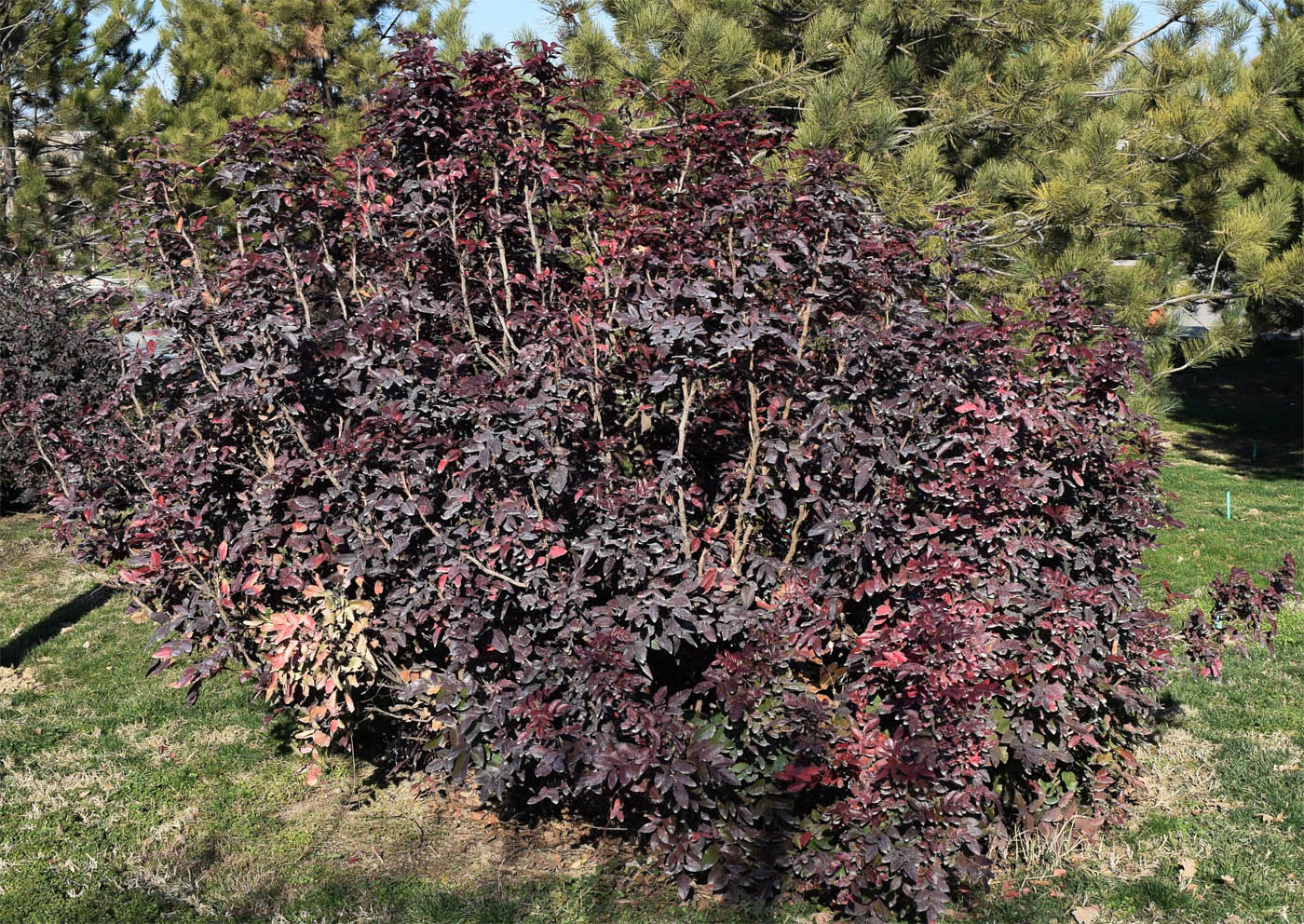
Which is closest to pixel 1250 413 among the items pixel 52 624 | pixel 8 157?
pixel 52 624

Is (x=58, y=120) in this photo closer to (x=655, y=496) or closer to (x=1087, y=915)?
(x=655, y=496)

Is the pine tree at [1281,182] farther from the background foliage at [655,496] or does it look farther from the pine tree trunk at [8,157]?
the pine tree trunk at [8,157]

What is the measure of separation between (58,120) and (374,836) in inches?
377

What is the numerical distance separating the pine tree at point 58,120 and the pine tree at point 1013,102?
5.94 metres

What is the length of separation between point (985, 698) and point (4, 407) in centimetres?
398

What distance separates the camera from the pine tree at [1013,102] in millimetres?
6996

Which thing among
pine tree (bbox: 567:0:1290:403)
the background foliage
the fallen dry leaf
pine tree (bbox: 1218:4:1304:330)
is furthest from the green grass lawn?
pine tree (bbox: 1218:4:1304:330)

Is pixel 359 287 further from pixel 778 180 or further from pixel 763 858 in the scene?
pixel 763 858

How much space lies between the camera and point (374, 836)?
152 inches

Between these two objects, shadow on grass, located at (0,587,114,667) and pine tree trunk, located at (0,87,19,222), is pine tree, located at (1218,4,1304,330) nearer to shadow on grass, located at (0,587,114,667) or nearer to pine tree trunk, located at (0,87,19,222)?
shadow on grass, located at (0,587,114,667)

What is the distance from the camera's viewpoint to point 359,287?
4098 mm

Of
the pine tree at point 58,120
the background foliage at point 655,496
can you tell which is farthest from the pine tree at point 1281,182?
the pine tree at point 58,120

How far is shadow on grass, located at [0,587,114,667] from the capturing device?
5953mm

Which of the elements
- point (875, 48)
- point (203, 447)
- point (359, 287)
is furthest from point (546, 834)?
point (875, 48)
